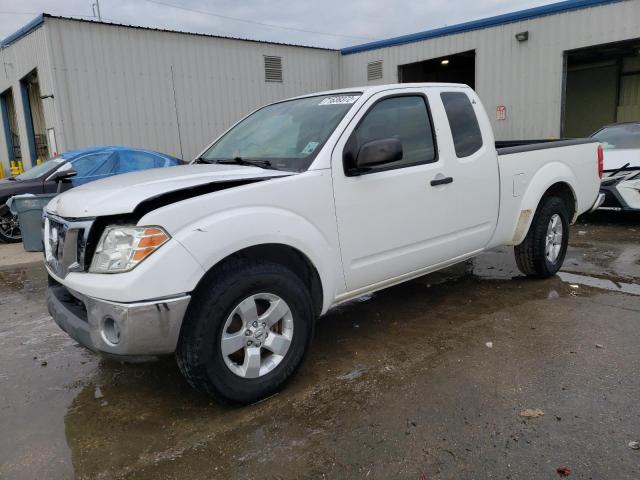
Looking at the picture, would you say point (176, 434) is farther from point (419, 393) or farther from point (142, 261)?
point (419, 393)

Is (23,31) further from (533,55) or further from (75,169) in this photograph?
(533,55)

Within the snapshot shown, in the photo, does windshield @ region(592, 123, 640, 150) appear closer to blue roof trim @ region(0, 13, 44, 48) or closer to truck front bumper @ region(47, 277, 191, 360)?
truck front bumper @ region(47, 277, 191, 360)

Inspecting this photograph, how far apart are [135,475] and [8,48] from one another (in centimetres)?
1632

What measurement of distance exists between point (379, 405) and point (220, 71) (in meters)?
13.6

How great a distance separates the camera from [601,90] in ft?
66.9

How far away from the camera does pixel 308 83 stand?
56.2 ft

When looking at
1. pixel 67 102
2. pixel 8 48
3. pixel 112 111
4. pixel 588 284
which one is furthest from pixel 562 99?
pixel 8 48

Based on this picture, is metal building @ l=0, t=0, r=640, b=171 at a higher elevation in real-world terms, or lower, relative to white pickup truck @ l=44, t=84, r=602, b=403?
higher

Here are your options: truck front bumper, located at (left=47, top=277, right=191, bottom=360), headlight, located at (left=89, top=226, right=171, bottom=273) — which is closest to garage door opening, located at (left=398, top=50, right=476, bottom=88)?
headlight, located at (left=89, top=226, right=171, bottom=273)

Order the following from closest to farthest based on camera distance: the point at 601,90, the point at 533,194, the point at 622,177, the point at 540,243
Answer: the point at 533,194 < the point at 540,243 < the point at 622,177 < the point at 601,90

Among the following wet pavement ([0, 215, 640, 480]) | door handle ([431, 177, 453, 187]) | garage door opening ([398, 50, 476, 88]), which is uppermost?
garage door opening ([398, 50, 476, 88])

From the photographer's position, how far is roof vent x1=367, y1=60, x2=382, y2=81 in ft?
55.7

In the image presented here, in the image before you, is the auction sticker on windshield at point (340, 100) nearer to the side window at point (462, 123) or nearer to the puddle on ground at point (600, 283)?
the side window at point (462, 123)

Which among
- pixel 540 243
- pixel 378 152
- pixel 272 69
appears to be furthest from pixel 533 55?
pixel 378 152
